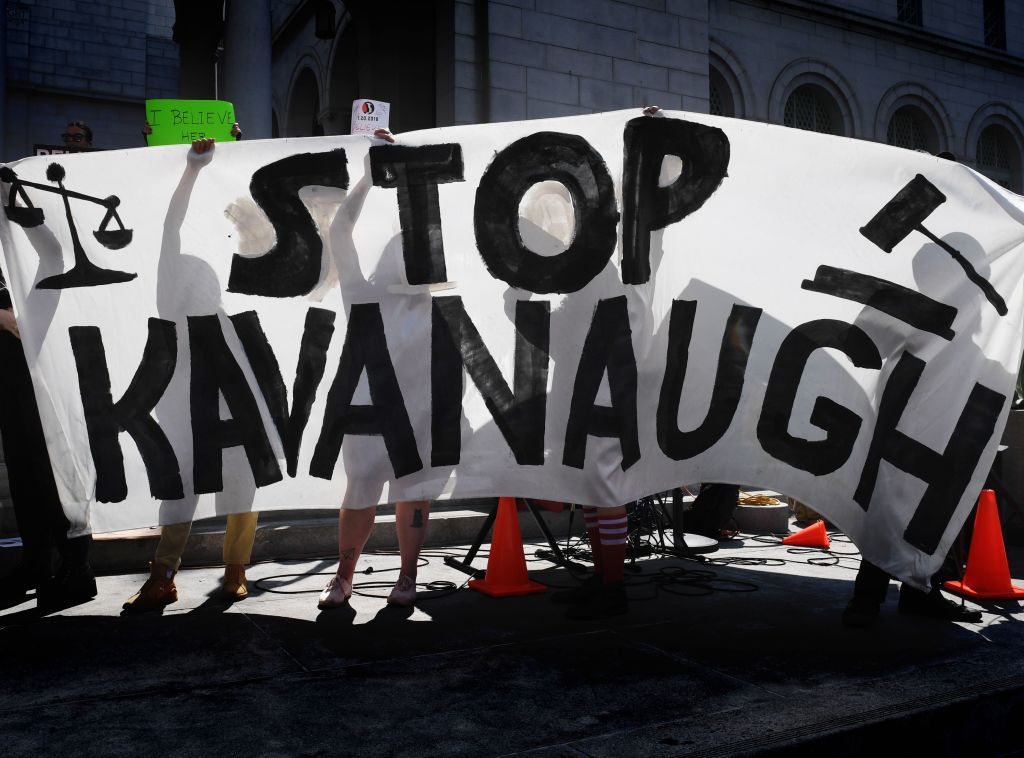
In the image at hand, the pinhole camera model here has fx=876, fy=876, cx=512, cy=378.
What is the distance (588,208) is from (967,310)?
2.16 meters

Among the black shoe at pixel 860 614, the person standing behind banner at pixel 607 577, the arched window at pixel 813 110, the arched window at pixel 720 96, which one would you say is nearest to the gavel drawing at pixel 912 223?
the black shoe at pixel 860 614

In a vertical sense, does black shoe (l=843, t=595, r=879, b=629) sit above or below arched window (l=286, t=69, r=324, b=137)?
below

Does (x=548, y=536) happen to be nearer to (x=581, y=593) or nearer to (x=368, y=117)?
(x=581, y=593)

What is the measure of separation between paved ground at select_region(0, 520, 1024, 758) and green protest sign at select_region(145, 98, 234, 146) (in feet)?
9.08

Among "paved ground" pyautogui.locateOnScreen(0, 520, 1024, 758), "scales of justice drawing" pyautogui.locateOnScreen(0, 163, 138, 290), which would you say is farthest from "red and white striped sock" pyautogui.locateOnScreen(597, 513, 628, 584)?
"scales of justice drawing" pyautogui.locateOnScreen(0, 163, 138, 290)

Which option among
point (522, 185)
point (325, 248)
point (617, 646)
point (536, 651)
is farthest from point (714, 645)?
point (325, 248)

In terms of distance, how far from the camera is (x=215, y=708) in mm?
3375

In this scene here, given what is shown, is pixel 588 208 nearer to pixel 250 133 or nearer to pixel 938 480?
pixel 938 480

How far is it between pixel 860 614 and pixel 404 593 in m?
2.56

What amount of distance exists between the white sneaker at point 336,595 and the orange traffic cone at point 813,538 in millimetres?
4304

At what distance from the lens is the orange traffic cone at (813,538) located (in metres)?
7.62

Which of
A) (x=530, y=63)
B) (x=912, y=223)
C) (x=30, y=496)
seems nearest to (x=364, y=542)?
(x=30, y=496)

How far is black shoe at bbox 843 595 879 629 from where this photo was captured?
4715 millimetres

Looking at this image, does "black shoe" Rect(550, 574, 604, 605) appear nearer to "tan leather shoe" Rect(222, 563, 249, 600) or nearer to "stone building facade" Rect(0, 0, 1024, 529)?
"tan leather shoe" Rect(222, 563, 249, 600)
